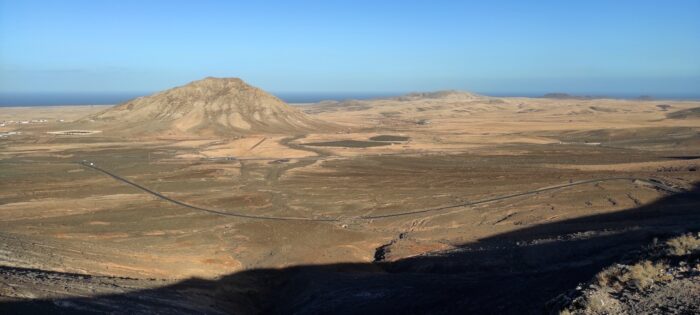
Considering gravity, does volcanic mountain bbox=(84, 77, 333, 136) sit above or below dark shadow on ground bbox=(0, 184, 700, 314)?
above

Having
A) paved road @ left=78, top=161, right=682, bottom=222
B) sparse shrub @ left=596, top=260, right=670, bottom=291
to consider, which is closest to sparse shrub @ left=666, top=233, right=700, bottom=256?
sparse shrub @ left=596, top=260, right=670, bottom=291

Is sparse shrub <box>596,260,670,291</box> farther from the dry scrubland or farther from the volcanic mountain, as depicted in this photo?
the volcanic mountain

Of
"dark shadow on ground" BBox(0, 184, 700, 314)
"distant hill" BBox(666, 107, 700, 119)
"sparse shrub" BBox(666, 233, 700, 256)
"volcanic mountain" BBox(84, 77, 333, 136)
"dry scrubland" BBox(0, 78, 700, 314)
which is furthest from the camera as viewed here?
"distant hill" BBox(666, 107, 700, 119)

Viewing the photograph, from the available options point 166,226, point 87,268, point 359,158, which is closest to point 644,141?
point 359,158

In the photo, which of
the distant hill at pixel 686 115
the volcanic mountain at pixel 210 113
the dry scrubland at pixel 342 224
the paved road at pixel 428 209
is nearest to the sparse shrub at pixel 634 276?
the dry scrubland at pixel 342 224

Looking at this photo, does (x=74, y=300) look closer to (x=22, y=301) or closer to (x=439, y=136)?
(x=22, y=301)

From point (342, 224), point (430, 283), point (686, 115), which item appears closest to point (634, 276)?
point (430, 283)

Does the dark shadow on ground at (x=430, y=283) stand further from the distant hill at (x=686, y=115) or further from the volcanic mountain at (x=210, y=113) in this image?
the distant hill at (x=686, y=115)
